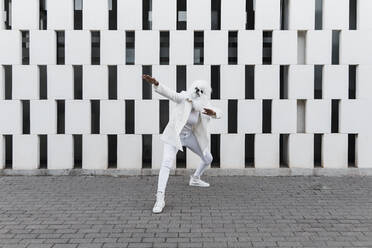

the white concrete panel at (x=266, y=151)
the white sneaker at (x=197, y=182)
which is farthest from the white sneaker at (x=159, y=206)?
the white concrete panel at (x=266, y=151)

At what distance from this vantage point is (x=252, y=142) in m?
8.07

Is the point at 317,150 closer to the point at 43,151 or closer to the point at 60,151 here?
the point at 60,151

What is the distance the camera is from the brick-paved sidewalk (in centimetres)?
418

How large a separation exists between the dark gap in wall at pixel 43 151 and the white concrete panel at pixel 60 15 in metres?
2.47

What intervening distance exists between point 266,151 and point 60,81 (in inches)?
188

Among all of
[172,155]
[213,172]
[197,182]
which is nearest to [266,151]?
[213,172]

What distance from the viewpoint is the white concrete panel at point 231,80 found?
25.1ft

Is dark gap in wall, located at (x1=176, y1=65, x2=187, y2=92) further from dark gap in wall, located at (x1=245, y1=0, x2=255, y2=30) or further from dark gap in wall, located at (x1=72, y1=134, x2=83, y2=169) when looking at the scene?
dark gap in wall, located at (x1=72, y1=134, x2=83, y2=169)

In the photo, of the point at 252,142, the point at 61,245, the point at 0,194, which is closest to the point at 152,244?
the point at 61,245

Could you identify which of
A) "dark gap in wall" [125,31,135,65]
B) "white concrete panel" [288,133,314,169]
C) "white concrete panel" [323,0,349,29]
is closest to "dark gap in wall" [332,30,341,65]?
"white concrete panel" [323,0,349,29]

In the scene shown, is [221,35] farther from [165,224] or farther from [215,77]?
[165,224]

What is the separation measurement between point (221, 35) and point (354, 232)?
4.79 metres

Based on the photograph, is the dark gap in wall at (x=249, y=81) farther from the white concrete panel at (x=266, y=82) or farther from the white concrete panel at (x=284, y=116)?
the white concrete panel at (x=284, y=116)

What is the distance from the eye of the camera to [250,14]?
7793mm
